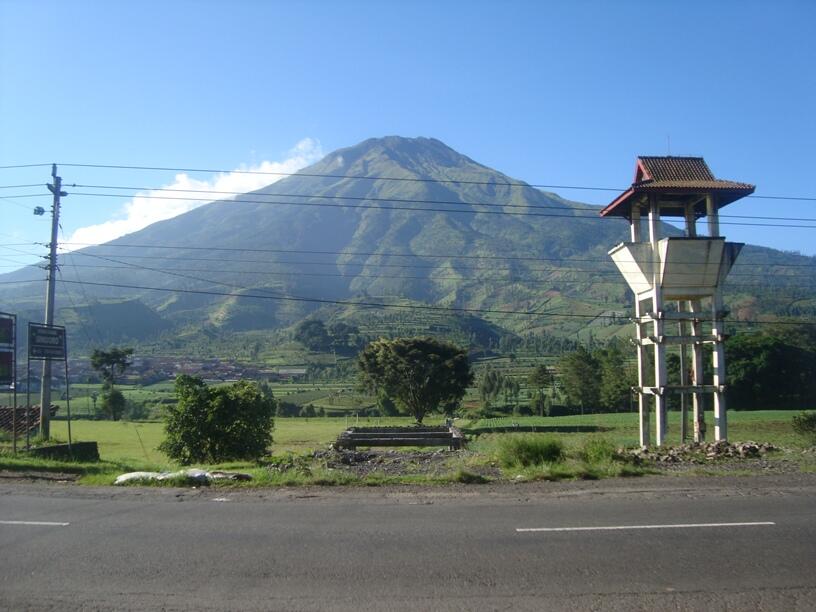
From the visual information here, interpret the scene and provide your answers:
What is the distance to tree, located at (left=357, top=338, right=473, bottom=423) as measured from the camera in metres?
61.4

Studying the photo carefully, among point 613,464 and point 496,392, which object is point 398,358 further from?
point 613,464

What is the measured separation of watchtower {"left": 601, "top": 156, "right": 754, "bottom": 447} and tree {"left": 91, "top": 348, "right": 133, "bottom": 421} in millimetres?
59868

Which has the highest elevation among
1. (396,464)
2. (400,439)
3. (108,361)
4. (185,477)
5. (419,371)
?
(108,361)

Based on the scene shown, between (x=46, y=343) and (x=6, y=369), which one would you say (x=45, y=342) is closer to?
(x=46, y=343)

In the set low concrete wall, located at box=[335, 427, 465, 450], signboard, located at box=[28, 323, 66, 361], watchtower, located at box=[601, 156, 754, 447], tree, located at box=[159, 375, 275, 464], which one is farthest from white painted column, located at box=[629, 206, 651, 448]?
signboard, located at box=[28, 323, 66, 361]

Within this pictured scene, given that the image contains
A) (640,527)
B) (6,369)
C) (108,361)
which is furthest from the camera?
(108,361)

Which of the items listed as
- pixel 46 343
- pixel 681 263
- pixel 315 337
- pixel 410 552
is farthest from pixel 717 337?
pixel 315 337

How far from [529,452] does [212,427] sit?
12.5m

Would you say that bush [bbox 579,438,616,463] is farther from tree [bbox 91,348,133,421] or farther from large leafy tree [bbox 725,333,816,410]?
tree [bbox 91,348,133,421]

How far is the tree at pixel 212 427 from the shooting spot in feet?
76.1

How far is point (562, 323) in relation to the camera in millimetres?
199500

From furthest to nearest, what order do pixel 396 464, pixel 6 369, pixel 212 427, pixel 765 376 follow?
1. pixel 765 376
2. pixel 212 427
3. pixel 396 464
4. pixel 6 369

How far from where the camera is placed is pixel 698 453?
18.7 metres

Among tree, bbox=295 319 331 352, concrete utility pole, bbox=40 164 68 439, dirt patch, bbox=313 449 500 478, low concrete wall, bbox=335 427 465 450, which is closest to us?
dirt patch, bbox=313 449 500 478
